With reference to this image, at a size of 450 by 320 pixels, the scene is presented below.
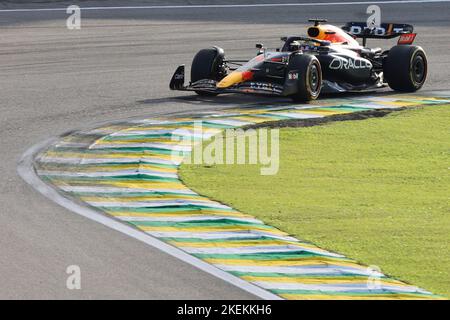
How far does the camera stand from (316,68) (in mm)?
16750

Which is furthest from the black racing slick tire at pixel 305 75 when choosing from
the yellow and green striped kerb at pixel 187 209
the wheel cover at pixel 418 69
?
the wheel cover at pixel 418 69

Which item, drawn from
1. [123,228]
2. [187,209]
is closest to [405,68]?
[187,209]

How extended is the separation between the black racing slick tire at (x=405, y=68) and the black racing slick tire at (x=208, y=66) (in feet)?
9.07

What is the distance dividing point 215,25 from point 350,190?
16.1 meters

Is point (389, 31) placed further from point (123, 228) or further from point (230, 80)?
point (123, 228)

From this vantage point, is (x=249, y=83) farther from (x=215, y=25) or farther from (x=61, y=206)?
(x=215, y=25)

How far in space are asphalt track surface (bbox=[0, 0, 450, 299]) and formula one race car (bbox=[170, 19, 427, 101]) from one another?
52 cm

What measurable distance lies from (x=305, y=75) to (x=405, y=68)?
A: 7.90 feet

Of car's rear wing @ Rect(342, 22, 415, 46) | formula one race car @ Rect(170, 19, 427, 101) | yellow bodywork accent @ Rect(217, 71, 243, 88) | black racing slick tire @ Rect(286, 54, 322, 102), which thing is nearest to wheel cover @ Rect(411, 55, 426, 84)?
formula one race car @ Rect(170, 19, 427, 101)

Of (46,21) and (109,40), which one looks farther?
(46,21)

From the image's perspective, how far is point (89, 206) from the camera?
1052cm

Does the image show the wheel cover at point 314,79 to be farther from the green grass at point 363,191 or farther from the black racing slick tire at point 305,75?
the green grass at point 363,191

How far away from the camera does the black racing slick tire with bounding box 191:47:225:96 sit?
57.1 feet

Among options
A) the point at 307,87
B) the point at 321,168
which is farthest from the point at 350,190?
the point at 307,87
